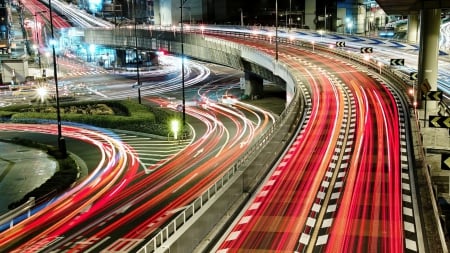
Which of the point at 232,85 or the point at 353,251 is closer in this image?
the point at 353,251

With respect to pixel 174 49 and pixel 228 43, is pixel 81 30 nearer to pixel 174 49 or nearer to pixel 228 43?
pixel 174 49

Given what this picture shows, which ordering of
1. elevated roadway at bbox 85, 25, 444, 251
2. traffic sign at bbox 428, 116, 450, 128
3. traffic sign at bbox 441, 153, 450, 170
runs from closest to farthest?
traffic sign at bbox 441, 153, 450, 170 < traffic sign at bbox 428, 116, 450, 128 < elevated roadway at bbox 85, 25, 444, 251

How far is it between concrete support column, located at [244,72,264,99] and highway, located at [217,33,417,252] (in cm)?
3577

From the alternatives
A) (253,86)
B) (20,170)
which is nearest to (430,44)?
(20,170)

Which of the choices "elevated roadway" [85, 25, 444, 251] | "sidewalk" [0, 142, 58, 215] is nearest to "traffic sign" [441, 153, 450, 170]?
"sidewalk" [0, 142, 58, 215]

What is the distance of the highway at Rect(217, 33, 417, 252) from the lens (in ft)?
64.3

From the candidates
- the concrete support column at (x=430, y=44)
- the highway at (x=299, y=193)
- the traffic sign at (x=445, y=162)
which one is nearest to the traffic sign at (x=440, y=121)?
the highway at (x=299, y=193)

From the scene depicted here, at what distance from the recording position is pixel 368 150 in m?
31.3

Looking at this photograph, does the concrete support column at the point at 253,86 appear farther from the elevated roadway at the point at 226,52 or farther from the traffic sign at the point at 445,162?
the traffic sign at the point at 445,162

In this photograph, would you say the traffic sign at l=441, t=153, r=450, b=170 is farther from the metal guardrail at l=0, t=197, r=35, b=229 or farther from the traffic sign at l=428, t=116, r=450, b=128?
the metal guardrail at l=0, t=197, r=35, b=229

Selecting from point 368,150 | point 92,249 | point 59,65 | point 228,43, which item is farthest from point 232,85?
point 92,249

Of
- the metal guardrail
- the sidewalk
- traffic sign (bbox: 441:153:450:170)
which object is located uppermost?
traffic sign (bbox: 441:153:450:170)

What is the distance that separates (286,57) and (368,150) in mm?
35856

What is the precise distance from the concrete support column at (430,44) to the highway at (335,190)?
11.5ft
